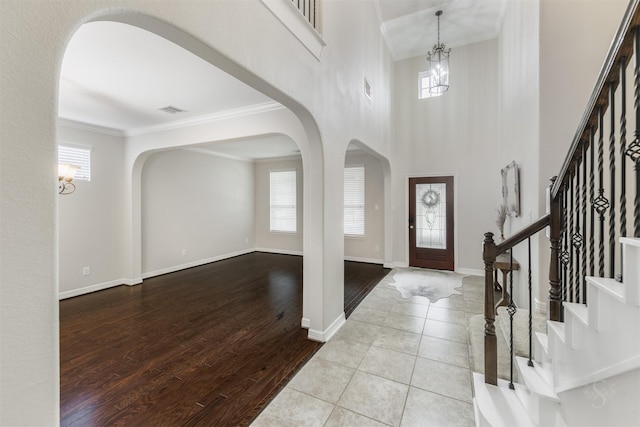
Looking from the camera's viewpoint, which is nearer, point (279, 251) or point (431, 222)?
point (431, 222)

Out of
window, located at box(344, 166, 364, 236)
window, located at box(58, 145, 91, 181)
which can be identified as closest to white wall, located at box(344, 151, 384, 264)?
window, located at box(344, 166, 364, 236)

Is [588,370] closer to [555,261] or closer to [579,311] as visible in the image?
[579,311]

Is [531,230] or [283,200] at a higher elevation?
[283,200]

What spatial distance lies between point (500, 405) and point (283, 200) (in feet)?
21.4

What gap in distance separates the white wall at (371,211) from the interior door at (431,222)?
75 centimetres

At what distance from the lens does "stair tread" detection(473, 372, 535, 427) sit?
160cm

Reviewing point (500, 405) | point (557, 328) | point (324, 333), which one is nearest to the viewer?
point (557, 328)

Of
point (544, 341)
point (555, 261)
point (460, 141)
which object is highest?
point (460, 141)

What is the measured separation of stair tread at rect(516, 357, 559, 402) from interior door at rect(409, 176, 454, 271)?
4.07m

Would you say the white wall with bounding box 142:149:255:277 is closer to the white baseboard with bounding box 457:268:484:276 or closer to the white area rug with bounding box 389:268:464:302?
the white area rug with bounding box 389:268:464:302

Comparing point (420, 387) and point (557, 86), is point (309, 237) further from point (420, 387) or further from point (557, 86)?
point (557, 86)

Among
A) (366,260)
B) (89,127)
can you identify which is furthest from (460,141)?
(89,127)

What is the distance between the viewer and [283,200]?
301 inches

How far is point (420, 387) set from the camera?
216 centimetres
